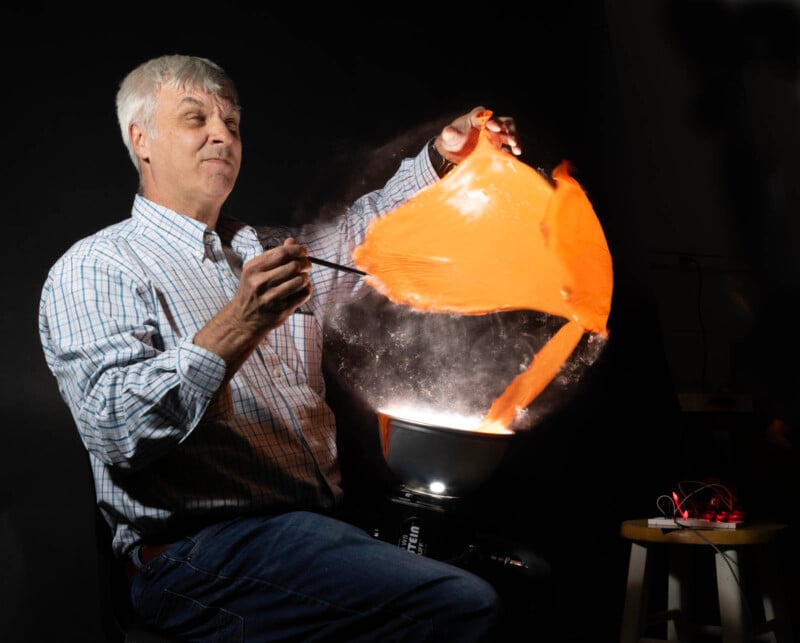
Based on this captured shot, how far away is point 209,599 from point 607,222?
1785 mm

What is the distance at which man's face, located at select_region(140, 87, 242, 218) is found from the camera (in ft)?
4.78

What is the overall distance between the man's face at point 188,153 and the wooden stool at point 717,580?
137 cm

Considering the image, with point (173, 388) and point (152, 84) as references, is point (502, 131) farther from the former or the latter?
point (173, 388)

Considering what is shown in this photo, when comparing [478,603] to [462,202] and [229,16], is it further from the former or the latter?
[229,16]

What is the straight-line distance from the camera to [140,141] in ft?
4.87

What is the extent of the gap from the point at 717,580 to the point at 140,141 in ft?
6.10

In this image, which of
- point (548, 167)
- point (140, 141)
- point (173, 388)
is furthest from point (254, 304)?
point (548, 167)

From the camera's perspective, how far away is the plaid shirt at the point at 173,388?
112 centimetres

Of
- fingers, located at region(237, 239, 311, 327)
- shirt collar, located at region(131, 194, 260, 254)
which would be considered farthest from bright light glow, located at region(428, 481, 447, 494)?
shirt collar, located at region(131, 194, 260, 254)

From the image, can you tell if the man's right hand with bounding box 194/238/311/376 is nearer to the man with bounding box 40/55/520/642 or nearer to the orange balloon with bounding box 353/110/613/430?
the man with bounding box 40/55/520/642

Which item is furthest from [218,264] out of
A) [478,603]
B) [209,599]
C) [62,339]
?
[478,603]

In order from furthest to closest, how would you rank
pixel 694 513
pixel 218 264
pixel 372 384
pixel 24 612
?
pixel 694 513 → pixel 372 384 → pixel 218 264 → pixel 24 612

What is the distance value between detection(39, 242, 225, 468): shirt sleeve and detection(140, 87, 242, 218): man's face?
9.3 inches

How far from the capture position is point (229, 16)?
1670 millimetres
